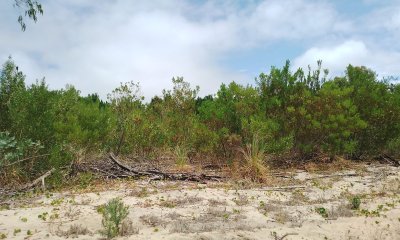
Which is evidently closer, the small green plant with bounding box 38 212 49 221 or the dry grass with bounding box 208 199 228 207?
the small green plant with bounding box 38 212 49 221

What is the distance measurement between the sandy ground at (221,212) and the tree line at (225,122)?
6.86ft

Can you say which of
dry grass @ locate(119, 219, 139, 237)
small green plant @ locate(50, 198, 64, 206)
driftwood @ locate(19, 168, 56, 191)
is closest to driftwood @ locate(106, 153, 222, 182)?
driftwood @ locate(19, 168, 56, 191)

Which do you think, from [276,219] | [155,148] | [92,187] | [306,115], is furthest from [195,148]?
[276,219]

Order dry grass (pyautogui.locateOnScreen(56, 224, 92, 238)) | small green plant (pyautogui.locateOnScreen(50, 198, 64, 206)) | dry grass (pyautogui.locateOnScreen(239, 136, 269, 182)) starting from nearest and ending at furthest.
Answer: dry grass (pyautogui.locateOnScreen(56, 224, 92, 238)), small green plant (pyautogui.locateOnScreen(50, 198, 64, 206)), dry grass (pyautogui.locateOnScreen(239, 136, 269, 182))

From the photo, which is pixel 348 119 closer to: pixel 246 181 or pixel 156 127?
pixel 246 181

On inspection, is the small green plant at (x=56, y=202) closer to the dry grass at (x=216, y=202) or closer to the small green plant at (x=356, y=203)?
the dry grass at (x=216, y=202)

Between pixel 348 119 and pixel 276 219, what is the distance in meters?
7.11

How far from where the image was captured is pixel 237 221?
6926 mm

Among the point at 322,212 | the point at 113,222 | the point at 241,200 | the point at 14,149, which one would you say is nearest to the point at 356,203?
the point at 322,212

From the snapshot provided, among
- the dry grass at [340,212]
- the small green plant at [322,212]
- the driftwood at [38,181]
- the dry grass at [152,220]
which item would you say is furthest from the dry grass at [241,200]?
the driftwood at [38,181]

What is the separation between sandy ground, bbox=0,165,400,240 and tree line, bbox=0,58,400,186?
2092 millimetres

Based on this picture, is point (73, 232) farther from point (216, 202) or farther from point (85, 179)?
point (85, 179)

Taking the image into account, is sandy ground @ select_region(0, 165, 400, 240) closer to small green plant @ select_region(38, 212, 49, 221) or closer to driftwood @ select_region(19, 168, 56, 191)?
small green plant @ select_region(38, 212, 49, 221)

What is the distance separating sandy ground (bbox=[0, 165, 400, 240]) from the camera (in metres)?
6.33
